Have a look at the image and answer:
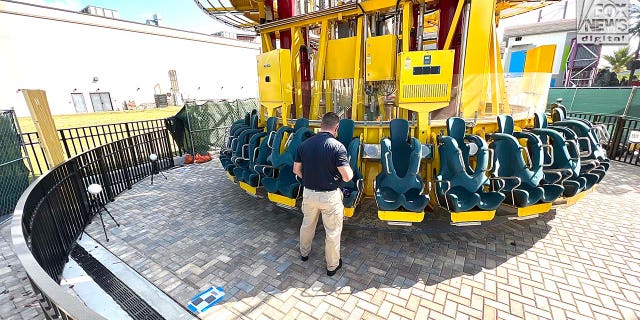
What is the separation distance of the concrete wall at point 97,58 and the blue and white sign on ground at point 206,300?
1198 inches

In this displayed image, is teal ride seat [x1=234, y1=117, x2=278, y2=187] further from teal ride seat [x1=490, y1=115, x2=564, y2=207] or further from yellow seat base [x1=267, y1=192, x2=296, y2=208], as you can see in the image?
teal ride seat [x1=490, y1=115, x2=564, y2=207]

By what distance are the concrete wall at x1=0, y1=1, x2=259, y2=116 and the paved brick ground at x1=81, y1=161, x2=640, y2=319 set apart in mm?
28732

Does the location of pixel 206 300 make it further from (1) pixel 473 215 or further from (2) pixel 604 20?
(2) pixel 604 20

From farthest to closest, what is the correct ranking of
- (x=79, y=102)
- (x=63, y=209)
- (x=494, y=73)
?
(x=79, y=102) → (x=494, y=73) → (x=63, y=209)

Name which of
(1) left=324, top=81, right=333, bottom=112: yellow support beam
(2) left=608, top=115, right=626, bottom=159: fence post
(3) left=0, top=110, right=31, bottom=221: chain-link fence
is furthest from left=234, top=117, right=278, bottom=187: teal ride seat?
(2) left=608, top=115, right=626, bottom=159: fence post

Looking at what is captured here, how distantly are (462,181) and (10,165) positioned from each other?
791 centimetres

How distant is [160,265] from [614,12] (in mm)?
23794

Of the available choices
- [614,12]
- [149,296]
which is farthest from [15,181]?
[614,12]

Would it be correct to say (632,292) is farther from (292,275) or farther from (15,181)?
(15,181)

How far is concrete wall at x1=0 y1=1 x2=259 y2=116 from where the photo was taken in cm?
2228

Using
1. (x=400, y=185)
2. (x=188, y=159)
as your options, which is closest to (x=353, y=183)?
(x=400, y=185)

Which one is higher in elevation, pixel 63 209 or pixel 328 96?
pixel 328 96

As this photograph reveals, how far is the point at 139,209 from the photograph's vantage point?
5.20 m

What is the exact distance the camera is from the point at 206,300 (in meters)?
2.89
